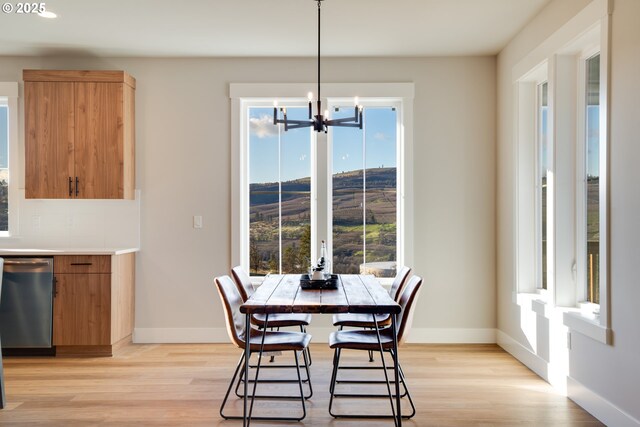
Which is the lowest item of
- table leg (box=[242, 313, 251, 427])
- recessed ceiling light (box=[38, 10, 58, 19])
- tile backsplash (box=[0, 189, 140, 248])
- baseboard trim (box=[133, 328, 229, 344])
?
baseboard trim (box=[133, 328, 229, 344])

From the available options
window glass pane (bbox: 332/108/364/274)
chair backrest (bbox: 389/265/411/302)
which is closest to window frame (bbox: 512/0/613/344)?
chair backrest (bbox: 389/265/411/302)

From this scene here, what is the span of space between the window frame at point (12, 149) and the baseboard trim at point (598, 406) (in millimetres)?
4869

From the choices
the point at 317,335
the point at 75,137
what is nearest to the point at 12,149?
the point at 75,137

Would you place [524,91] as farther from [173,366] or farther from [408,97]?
[173,366]

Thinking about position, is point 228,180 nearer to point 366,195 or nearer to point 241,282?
point 366,195

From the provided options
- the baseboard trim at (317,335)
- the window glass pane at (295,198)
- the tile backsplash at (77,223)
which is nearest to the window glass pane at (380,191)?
the window glass pane at (295,198)

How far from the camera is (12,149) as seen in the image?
5.07 m

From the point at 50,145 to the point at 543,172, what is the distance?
13.8 feet

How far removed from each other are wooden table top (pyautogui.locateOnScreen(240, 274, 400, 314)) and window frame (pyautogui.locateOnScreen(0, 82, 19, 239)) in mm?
2854

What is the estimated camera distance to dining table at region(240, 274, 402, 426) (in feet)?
9.27

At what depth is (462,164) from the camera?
200 inches

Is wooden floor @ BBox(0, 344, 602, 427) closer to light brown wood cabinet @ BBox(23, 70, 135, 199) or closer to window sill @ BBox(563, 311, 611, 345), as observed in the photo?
window sill @ BBox(563, 311, 611, 345)

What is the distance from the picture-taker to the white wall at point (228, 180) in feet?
16.6

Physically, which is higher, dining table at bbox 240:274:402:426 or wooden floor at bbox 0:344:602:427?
dining table at bbox 240:274:402:426
